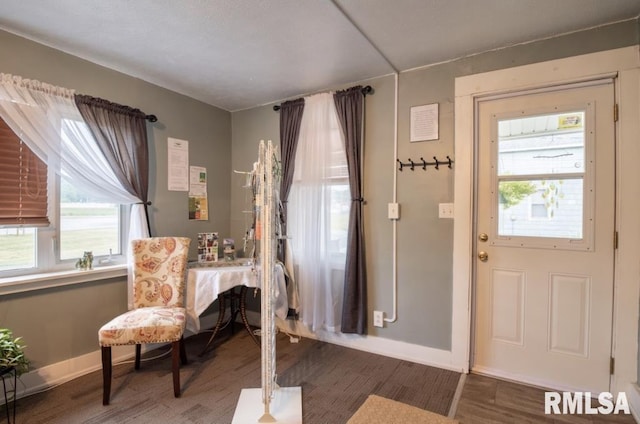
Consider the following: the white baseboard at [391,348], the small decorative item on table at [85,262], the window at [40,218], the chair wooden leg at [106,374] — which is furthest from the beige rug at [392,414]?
the window at [40,218]

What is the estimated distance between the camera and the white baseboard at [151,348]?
211 cm

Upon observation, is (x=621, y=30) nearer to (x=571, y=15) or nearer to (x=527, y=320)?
(x=571, y=15)

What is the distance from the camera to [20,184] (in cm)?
210

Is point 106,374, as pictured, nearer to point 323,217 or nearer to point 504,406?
point 323,217

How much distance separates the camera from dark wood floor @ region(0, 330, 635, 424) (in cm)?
188

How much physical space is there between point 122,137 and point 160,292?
1300 millimetres

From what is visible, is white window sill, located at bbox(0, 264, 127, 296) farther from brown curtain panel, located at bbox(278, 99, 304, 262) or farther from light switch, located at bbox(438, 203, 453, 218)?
light switch, located at bbox(438, 203, 453, 218)

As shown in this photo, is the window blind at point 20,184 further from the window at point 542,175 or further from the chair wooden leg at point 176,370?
the window at point 542,175

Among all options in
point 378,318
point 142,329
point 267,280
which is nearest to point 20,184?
point 142,329

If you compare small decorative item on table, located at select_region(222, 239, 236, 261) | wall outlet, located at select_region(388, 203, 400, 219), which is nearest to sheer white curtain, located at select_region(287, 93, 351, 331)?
wall outlet, located at select_region(388, 203, 400, 219)

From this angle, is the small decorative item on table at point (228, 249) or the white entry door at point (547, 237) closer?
the white entry door at point (547, 237)

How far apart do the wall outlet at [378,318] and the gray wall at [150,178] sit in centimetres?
189

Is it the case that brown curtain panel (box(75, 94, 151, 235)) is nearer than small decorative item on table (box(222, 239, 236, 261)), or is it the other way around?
brown curtain panel (box(75, 94, 151, 235))

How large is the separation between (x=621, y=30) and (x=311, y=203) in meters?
2.43
